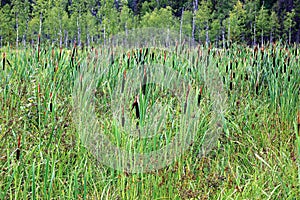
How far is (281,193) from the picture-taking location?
1.79 metres

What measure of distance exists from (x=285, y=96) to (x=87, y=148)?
4.94ft

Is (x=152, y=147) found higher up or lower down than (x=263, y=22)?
lower down

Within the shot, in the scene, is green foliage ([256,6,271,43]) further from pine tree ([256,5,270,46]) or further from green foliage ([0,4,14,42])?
green foliage ([0,4,14,42])

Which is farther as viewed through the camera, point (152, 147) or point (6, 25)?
point (6, 25)

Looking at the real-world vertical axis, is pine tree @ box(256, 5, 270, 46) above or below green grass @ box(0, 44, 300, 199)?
above

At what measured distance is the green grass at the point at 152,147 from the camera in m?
1.74

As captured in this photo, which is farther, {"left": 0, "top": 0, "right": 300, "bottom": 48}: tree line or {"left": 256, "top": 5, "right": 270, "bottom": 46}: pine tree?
{"left": 256, "top": 5, "right": 270, "bottom": 46}: pine tree

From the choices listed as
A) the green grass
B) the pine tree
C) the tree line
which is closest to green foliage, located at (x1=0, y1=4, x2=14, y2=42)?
the tree line

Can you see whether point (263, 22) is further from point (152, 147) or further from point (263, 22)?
point (152, 147)

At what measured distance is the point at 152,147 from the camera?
205 centimetres

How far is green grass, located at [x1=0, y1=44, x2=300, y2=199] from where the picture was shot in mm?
1739

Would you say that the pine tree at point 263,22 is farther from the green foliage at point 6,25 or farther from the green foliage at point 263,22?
the green foliage at point 6,25

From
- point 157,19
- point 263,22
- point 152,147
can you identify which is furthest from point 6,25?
point 152,147

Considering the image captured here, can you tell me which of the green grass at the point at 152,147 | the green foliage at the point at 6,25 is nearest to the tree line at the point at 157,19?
the green foliage at the point at 6,25
